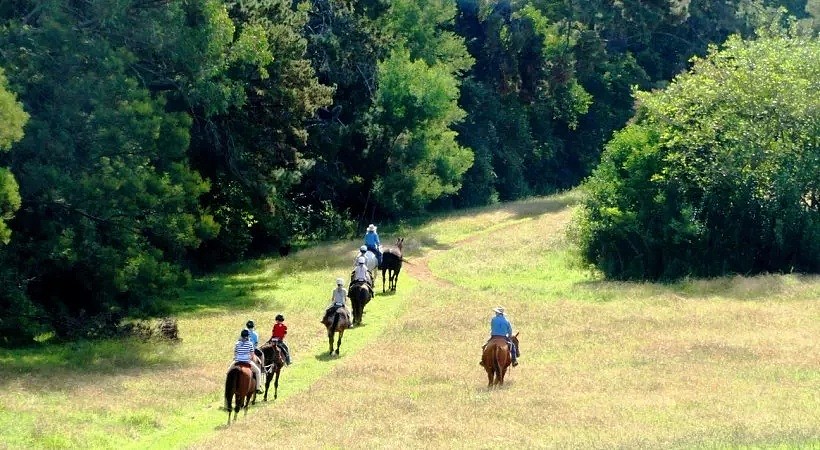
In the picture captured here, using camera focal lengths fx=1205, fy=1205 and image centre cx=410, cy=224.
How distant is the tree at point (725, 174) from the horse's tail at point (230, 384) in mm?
27763

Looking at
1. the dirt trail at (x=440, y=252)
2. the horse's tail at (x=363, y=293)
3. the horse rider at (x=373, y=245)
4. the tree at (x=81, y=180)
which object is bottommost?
the dirt trail at (x=440, y=252)

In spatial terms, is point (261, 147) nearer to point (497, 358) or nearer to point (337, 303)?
point (337, 303)

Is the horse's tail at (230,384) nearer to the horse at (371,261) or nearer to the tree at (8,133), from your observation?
the tree at (8,133)

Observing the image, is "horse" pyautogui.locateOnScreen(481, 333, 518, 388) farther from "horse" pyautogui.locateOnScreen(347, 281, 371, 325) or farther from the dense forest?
the dense forest

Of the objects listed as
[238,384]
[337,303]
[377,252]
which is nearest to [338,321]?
[337,303]

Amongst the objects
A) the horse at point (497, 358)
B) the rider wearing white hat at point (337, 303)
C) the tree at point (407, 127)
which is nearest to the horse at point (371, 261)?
the rider wearing white hat at point (337, 303)

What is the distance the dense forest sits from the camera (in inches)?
1471

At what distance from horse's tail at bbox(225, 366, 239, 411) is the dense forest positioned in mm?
8835

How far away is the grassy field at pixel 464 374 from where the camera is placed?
22844mm

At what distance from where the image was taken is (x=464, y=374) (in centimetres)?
3006

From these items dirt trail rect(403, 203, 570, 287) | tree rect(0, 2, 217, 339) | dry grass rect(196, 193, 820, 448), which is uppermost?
tree rect(0, 2, 217, 339)

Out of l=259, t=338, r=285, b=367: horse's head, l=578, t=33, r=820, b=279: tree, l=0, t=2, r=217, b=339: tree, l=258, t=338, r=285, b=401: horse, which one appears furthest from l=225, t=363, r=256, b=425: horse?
l=578, t=33, r=820, b=279: tree

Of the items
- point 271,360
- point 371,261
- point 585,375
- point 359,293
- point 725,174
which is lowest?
point 585,375

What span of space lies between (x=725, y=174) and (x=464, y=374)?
22.4 m
